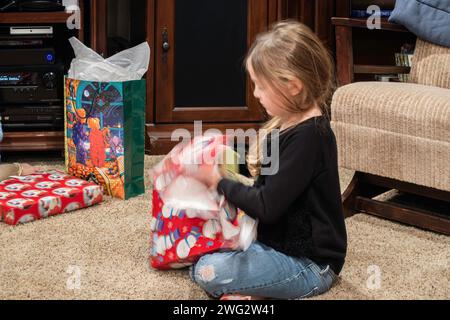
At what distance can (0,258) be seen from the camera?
65.1 inches

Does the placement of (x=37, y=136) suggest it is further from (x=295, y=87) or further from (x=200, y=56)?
(x=295, y=87)

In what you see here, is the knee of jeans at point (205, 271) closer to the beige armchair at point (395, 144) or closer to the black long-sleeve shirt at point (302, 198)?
the black long-sleeve shirt at point (302, 198)

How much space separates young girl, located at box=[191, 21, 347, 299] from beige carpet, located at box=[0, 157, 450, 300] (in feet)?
0.30

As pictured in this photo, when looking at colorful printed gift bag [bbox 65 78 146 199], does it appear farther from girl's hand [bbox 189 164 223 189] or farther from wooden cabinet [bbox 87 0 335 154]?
girl's hand [bbox 189 164 223 189]

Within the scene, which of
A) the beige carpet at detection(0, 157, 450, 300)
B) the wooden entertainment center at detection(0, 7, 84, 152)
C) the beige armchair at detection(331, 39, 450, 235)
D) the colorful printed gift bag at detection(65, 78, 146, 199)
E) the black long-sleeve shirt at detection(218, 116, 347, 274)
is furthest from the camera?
the wooden entertainment center at detection(0, 7, 84, 152)

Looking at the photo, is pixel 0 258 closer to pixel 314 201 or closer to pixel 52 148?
A: pixel 314 201

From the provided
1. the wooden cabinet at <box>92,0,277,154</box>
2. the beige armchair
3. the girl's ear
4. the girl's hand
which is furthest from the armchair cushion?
the girl's hand

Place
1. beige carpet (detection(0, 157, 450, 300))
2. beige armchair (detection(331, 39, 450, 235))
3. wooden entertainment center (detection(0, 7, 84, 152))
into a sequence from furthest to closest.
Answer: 1. wooden entertainment center (detection(0, 7, 84, 152))
2. beige armchair (detection(331, 39, 450, 235))
3. beige carpet (detection(0, 157, 450, 300))

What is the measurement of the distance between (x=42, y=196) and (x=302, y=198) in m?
0.85

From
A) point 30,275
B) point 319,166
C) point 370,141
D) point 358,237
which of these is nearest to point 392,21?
point 370,141

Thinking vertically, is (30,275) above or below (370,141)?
below

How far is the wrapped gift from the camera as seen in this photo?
1.89 m

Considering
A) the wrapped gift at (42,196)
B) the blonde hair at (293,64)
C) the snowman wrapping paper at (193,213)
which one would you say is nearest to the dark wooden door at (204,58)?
the wrapped gift at (42,196)

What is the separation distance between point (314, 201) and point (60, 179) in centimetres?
98
